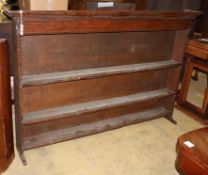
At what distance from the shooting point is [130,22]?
2.13m

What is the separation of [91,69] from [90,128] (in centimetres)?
56

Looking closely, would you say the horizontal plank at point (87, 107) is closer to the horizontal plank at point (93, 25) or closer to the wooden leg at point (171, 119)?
the wooden leg at point (171, 119)

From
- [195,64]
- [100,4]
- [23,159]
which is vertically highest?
[100,4]

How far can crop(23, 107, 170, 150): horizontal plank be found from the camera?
2258 mm

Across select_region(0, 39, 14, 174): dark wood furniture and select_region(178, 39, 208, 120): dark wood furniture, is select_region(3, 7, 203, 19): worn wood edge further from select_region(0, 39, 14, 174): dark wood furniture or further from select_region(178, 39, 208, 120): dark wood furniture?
select_region(178, 39, 208, 120): dark wood furniture

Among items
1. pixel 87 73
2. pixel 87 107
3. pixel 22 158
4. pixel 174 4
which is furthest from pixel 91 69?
pixel 174 4

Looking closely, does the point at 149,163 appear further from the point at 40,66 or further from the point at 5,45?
the point at 5,45

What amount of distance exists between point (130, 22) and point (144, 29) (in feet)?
0.56

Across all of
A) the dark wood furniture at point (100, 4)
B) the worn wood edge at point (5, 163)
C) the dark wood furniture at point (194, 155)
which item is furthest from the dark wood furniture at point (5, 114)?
the dark wood furniture at point (194, 155)

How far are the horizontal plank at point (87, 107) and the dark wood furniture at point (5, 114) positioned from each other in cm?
15

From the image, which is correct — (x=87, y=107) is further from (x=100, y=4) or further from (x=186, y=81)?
(x=186, y=81)

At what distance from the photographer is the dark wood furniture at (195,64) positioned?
9.09 ft

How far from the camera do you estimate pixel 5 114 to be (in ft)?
6.38

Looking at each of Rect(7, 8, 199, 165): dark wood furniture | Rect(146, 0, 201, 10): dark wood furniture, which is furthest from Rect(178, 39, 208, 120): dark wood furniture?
Rect(146, 0, 201, 10): dark wood furniture
